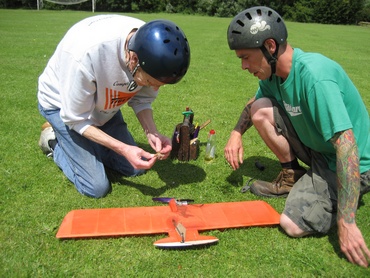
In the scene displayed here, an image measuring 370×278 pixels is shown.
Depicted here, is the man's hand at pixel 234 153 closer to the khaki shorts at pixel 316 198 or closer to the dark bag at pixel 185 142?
the khaki shorts at pixel 316 198

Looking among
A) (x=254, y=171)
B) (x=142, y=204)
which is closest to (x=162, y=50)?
(x=142, y=204)

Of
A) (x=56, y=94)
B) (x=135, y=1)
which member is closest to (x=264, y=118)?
(x=56, y=94)

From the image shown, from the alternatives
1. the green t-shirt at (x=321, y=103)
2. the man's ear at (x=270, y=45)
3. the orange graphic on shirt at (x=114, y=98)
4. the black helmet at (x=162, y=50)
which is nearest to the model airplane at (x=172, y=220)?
the green t-shirt at (x=321, y=103)

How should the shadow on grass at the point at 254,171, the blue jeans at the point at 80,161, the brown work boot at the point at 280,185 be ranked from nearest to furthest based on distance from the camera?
the blue jeans at the point at 80,161 → the brown work boot at the point at 280,185 → the shadow on grass at the point at 254,171

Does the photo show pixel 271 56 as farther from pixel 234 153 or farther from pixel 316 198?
pixel 316 198

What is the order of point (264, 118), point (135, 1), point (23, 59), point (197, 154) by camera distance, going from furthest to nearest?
1. point (135, 1)
2. point (23, 59)
3. point (197, 154)
4. point (264, 118)

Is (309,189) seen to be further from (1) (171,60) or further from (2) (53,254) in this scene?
(2) (53,254)

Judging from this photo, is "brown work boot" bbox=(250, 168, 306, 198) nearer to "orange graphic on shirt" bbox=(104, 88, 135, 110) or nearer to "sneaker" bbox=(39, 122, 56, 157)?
"orange graphic on shirt" bbox=(104, 88, 135, 110)

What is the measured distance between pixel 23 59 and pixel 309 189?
10362 mm

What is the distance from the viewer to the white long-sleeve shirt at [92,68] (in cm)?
Answer: 344

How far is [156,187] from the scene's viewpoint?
4.29 metres

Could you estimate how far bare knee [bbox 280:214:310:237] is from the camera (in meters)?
3.37

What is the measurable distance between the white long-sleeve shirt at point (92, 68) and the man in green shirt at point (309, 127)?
1.07 m

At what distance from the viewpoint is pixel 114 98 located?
12.7ft
